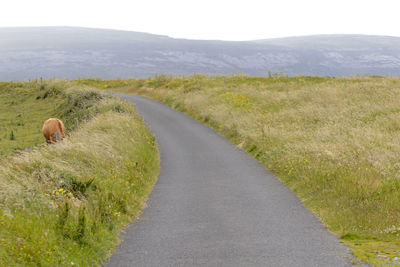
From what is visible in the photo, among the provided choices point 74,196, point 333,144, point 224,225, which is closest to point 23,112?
point 333,144

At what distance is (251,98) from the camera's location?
36.1 m

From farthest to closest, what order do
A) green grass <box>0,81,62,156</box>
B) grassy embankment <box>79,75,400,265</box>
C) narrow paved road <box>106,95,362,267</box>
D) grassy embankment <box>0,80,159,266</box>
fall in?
green grass <box>0,81,62,156</box>
grassy embankment <box>79,75,400,265</box>
narrow paved road <box>106,95,362,267</box>
grassy embankment <box>0,80,159,266</box>

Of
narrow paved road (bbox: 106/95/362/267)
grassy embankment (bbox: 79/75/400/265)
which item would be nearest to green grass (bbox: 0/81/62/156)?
narrow paved road (bbox: 106/95/362/267)

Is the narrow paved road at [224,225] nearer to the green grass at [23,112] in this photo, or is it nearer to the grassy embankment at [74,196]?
the grassy embankment at [74,196]

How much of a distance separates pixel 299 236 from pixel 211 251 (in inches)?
82.9

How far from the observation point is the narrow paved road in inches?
287

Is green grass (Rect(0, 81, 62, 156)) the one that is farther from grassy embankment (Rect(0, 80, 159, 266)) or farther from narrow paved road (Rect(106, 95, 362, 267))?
narrow paved road (Rect(106, 95, 362, 267))

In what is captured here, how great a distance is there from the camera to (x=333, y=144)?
1642 centimetres

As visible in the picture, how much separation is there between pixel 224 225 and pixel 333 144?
896 cm

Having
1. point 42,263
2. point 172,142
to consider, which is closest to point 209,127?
point 172,142

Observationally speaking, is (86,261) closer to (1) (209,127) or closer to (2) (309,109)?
(1) (209,127)

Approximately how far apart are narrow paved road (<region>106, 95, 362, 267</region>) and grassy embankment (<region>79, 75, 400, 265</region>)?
2.04ft

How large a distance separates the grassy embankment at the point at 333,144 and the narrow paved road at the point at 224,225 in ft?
2.04

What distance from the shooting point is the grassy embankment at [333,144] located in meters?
9.02
